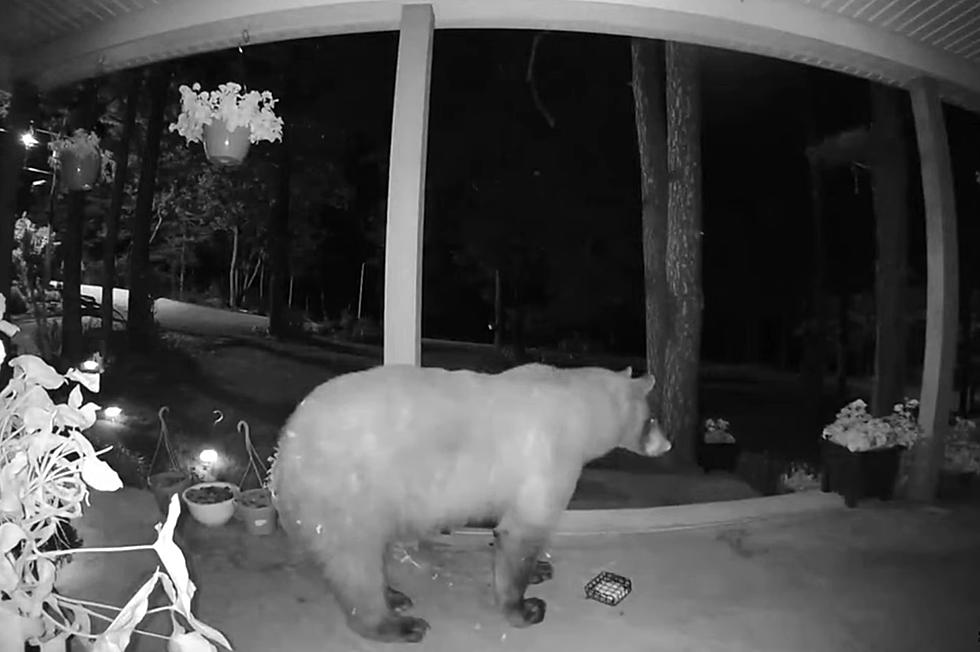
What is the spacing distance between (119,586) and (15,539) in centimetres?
67

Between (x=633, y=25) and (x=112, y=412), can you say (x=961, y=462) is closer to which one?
(x=633, y=25)

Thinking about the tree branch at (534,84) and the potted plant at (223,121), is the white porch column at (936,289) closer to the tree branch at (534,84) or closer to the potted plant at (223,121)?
the tree branch at (534,84)

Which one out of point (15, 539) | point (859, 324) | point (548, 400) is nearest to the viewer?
point (15, 539)

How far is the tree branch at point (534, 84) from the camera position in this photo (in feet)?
5.46

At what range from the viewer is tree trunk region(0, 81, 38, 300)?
108 cm

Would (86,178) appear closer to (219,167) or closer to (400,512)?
(219,167)

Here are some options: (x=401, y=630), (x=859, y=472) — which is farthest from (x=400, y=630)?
(x=859, y=472)

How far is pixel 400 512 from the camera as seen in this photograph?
1.23 meters

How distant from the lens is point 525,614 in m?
1.31

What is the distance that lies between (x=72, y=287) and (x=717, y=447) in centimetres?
141

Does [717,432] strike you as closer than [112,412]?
No

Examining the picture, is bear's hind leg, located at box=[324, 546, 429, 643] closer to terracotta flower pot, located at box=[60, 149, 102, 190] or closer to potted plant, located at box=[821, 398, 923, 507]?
terracotta flower pot, located at box=[60, 149, 102, 190]

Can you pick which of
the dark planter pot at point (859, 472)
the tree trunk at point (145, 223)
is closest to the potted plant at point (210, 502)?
the tree trunk at point (145, 223)

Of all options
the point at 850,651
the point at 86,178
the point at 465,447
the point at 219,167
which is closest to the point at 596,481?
the point at 465,447
